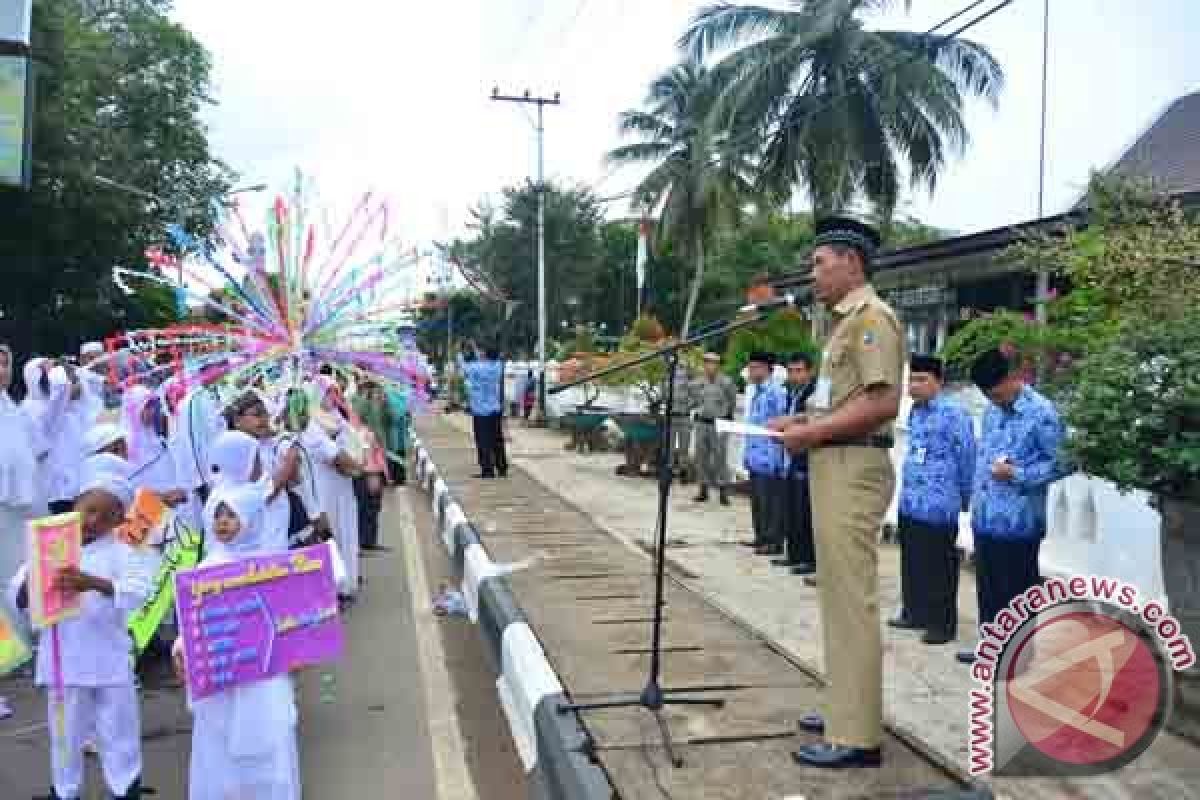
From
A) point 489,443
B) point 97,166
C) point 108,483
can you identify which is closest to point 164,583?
point 108,483

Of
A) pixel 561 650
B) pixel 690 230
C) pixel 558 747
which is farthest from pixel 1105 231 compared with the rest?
pixel 690 230

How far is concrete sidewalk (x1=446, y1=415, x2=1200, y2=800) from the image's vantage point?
3.91 metres

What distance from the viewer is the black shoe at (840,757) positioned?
3547 millimetres

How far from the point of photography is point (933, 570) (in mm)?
6004

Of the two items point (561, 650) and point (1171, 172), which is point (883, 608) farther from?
point (1171, 172)

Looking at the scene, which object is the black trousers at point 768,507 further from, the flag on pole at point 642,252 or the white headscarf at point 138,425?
the flag on pole at point 642,252

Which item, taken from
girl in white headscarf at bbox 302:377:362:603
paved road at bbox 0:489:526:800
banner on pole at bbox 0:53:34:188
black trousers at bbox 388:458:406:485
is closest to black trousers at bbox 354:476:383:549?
girl in white headscarf at bbox 302:377:362:603

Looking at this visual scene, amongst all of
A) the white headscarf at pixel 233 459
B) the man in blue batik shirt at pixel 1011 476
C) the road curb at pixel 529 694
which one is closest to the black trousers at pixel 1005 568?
the man in blue batik shirt at pixel 1011 476

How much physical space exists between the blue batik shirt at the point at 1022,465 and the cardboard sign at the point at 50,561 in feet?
13.8

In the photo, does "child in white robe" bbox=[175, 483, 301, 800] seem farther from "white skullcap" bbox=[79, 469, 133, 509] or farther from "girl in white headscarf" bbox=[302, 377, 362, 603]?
"girl in white headscarf" bbox=[302, 377, 362, 603]

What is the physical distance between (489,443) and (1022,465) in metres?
8.62

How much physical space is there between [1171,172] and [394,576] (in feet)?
56.5

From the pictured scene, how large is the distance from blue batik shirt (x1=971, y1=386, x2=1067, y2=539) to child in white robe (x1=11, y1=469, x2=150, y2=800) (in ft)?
13.1

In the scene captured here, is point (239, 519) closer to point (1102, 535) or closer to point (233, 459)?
point (233, 459)
